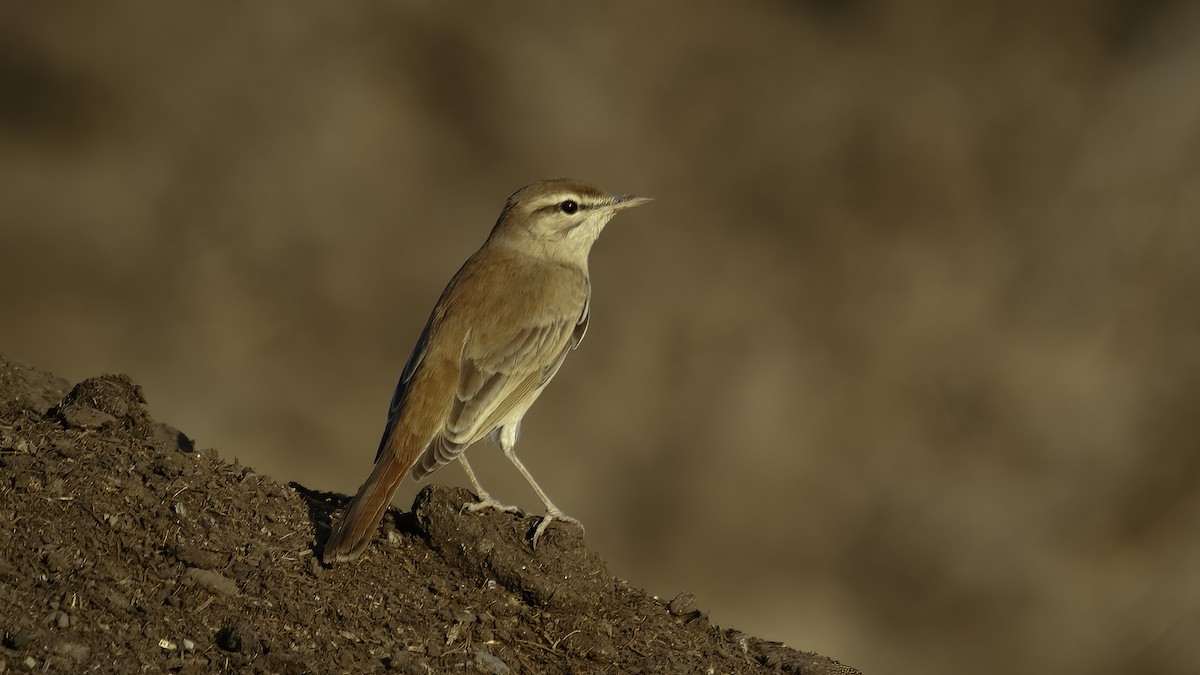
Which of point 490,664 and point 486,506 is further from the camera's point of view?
point 486,506

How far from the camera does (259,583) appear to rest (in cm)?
531

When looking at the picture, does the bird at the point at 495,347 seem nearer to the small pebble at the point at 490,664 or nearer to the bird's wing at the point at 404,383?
the bird's wing at the point at 404,383

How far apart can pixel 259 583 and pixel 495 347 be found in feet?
7.09

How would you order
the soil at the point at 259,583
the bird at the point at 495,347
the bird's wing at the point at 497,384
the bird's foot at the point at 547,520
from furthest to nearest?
the bird's wing at the point at 497,384 → the bird at the point at 495,347 → the bird's foot at the point at 547,520 → the soil at the point at 259,583

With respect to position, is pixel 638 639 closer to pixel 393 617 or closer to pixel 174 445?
pixel 393 617

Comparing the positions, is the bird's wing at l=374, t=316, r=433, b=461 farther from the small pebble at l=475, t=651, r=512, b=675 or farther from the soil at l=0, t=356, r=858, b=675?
the small pebble at l=475, t=651, r=512, b=675

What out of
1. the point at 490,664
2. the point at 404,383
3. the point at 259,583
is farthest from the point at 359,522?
the point at 404,383

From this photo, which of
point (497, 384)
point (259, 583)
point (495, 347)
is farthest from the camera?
point (495, 347)

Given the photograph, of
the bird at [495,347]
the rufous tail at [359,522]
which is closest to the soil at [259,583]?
the rufous tail at [359,522]

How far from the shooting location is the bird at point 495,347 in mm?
6238

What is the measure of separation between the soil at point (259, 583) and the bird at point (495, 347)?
24 cm

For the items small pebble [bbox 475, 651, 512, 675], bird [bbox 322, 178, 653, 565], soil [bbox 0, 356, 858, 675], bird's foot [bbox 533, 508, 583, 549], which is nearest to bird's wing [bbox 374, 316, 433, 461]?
bird [bbox 322, 178, 653, 565]

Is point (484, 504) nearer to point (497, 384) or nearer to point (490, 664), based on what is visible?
point (497, 384)

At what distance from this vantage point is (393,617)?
5.36m
